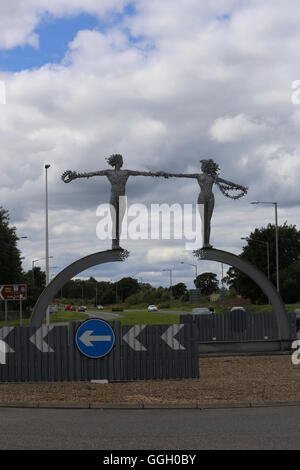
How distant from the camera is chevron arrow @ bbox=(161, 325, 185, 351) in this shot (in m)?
17.3

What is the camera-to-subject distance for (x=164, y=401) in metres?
13.6

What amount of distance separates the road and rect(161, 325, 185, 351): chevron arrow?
4.66 metres

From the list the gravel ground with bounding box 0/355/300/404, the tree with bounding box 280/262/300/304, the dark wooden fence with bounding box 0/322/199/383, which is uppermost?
the tree with bounding box 280/262/300/304

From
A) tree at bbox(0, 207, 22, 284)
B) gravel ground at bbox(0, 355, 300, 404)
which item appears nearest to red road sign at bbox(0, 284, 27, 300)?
gravel ground at bbox(0, 355, 300, 404)

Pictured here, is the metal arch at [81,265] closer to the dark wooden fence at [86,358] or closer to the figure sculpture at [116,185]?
the figure sculpture at [116,185]

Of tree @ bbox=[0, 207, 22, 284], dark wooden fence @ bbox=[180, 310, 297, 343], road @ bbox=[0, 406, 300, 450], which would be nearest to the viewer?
road @ bbox=[0, 406, 300, 450]

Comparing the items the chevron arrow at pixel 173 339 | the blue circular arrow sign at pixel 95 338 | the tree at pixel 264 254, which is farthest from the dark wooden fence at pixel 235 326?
the tree at pixel 264 254

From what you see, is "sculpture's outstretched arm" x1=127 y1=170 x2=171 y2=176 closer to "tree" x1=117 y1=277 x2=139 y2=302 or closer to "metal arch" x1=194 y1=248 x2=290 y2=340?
"metal arch" x1=194 y1=248 x2=290 y2=340

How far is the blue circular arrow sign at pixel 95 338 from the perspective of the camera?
17.0 m

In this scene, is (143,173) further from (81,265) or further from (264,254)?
(264,254)

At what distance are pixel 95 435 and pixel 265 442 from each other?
2.25 m

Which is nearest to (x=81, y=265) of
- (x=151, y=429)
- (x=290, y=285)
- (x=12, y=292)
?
(x=12, y=292)
